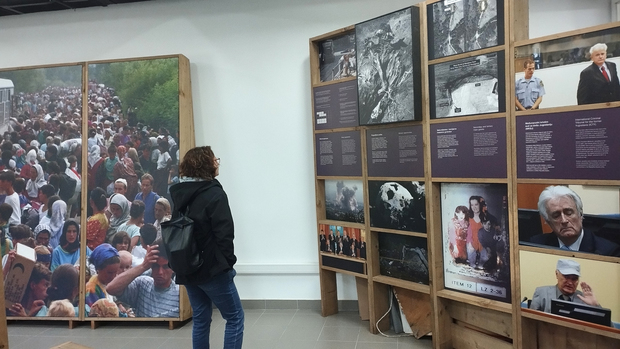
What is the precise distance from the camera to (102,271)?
14.4 feet

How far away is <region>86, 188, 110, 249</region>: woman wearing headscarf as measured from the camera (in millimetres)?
4445

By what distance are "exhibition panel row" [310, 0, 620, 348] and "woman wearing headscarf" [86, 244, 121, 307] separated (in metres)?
2.12

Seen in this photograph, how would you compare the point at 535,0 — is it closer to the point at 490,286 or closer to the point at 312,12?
the point at 312,12

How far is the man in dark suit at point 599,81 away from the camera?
97.8 inches

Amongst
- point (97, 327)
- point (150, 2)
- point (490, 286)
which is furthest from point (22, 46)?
point (490, 286)

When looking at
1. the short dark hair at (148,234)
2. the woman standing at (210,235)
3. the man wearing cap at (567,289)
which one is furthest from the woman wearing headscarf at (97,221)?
the man wearing cap at (567,289)

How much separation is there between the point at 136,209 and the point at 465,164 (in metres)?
3.19

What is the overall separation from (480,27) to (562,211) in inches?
52.8

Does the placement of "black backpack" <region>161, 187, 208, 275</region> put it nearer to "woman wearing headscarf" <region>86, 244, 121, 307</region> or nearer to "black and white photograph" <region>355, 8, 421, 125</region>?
"black and white photograph" <region>355, 8, 421, 125</region>

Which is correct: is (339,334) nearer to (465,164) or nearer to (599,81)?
(465,164)

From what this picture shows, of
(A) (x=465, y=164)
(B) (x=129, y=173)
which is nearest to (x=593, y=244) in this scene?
(A) (x=465, y=164)

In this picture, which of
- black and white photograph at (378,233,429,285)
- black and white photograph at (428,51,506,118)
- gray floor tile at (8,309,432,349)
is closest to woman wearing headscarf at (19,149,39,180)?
gray floor tile at (8,309,432,349)

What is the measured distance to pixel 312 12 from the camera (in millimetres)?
4449

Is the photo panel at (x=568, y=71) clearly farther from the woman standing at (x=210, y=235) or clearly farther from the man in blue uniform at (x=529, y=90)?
the woman standing at (x=210, y=235)
